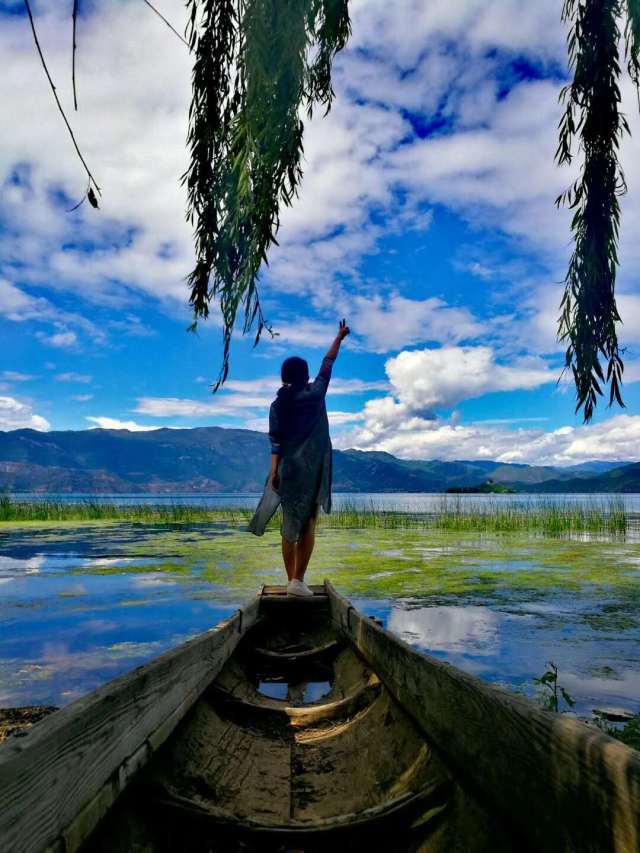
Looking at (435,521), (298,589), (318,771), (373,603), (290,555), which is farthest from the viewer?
(435,521)

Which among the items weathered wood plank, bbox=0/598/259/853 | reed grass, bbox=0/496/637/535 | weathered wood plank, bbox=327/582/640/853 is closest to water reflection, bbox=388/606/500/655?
weathered wood plank, bbox=327/582/640/853

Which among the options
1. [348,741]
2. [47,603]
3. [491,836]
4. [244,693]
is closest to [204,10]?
[491,836]

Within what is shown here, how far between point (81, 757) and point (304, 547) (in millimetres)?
3355

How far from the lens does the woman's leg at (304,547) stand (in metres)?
4.50

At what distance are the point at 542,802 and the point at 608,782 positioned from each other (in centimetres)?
25

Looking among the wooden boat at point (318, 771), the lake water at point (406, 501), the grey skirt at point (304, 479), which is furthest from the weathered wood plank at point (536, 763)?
the lake water at point (406, 501)

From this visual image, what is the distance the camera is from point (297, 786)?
1921 mm

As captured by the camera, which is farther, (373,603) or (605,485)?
(605,485)

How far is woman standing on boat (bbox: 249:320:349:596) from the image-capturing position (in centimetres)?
449

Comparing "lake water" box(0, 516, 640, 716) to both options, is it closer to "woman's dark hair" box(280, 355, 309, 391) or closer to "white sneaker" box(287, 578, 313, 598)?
"white sneaker" box(287, 578, 313, 598)

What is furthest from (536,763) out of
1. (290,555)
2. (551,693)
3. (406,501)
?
(406,501)

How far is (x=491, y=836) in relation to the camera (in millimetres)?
1274

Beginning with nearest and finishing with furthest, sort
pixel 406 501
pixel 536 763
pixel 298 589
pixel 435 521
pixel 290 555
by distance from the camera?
pixel 536 763
pixel 298 589
pixel 290 555
pixel 435 521
pixel 406 501

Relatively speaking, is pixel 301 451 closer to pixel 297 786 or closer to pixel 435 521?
pixel 297 786
